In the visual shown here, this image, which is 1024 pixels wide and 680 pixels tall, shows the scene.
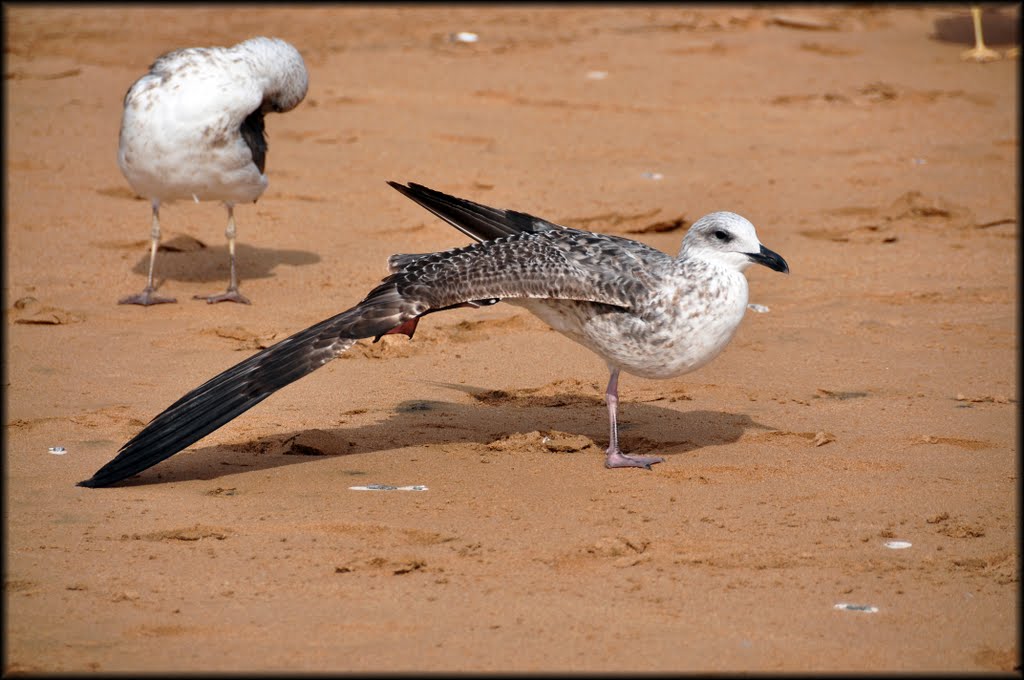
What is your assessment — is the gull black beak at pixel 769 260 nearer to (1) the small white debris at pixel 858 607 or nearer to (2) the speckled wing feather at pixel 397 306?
(2) the speckled wing feather at pixel 397 306

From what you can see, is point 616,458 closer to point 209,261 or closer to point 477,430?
point 477,430

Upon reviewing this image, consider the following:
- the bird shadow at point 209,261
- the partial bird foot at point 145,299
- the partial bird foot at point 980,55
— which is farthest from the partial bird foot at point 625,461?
the partial bird foot at point 980,55

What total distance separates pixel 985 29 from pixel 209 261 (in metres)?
12.6

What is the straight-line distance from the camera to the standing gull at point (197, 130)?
28.2 ft

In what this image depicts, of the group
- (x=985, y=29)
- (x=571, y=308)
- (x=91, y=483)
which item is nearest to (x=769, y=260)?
(x=571, y=308)

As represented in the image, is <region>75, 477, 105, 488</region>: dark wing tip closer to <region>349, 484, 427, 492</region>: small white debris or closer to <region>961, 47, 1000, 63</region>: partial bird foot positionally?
<region>349, 484, 427, 492</region>: small white debris

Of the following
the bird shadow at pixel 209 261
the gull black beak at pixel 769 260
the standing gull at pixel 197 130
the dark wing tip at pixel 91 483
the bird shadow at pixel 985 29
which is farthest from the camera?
the bird shadow at pixel 985 29

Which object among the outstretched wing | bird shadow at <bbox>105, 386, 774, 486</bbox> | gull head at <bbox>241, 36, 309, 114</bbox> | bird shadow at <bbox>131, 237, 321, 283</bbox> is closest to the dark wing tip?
bird shadow at <bbox>105, 386, 774, 486</bbox>

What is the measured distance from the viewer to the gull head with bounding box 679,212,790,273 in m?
5.93

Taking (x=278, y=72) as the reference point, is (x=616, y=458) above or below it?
below

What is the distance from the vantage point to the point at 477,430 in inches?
262

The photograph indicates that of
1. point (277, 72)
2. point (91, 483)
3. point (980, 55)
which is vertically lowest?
point (91, 483)

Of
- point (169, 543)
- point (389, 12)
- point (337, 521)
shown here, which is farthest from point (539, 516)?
point (389, 12)

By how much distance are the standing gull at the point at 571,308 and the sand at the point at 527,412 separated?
29 centimetres
